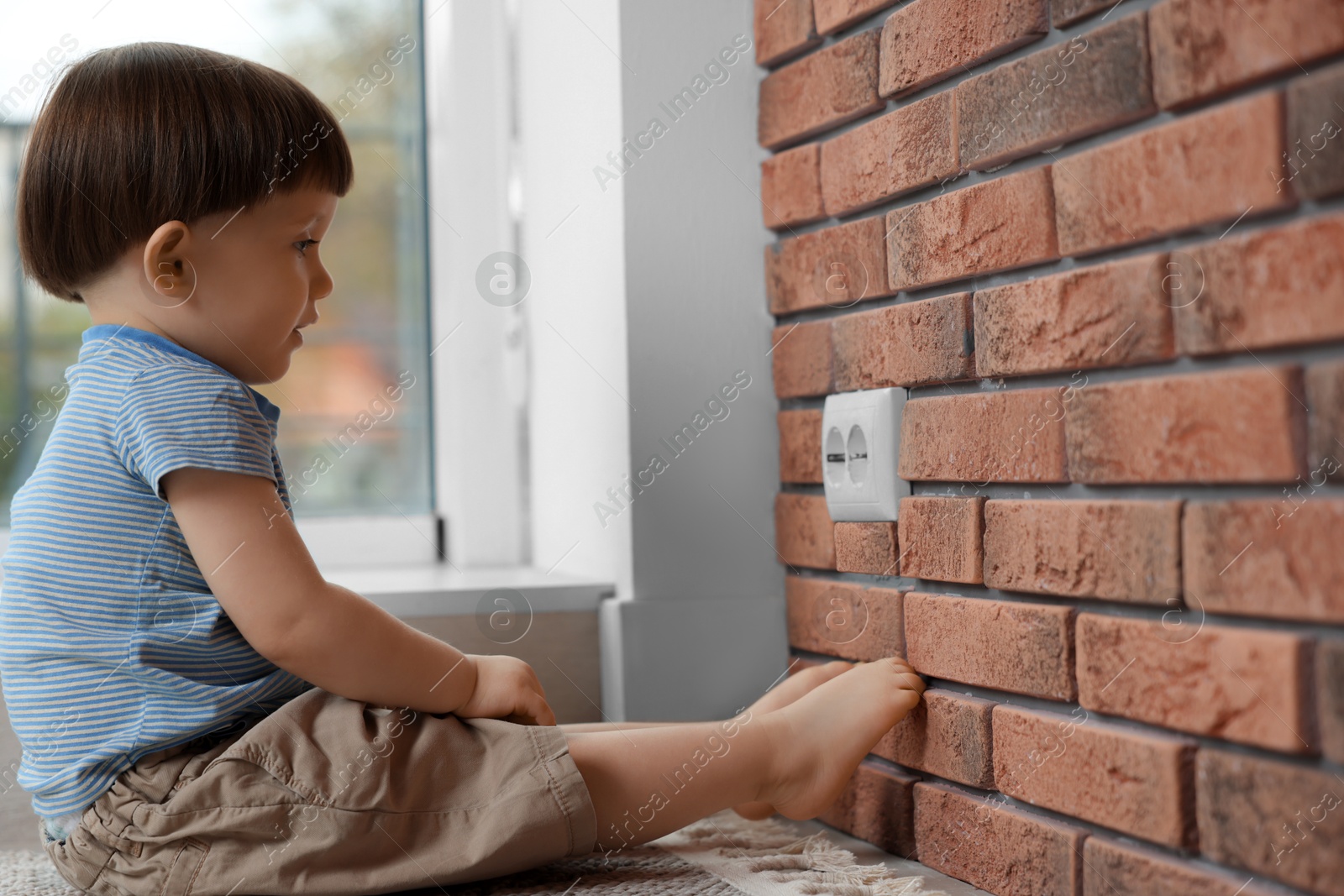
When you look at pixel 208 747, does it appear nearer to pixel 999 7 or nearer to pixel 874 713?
pixel 874 713

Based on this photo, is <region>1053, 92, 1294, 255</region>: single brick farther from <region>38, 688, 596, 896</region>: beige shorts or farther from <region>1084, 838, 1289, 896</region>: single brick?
<region>38, 688, 596, 896</region>: beige shorts

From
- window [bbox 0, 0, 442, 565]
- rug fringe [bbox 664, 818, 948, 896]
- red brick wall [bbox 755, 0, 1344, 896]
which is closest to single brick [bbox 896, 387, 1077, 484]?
red brick wall [bbox 755, 0, 1344, 896]

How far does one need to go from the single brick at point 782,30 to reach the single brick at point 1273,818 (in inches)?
29.3

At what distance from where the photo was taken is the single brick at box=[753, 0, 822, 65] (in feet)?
3.55

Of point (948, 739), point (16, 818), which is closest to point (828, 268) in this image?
point (948, 739)

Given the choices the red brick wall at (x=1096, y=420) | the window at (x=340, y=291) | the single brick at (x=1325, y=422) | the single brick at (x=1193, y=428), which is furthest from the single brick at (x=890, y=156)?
the window at (x=340, y=291)

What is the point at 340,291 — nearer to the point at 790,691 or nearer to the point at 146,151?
the point at 146,151

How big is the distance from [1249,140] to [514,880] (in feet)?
2.40

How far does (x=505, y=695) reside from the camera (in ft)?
3.03

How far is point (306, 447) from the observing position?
1463 mm

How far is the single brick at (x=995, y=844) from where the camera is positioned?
767mm

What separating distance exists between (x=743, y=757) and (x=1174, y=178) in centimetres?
55

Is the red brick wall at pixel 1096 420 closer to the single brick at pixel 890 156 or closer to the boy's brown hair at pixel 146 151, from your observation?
the single brick at pixel 890 156

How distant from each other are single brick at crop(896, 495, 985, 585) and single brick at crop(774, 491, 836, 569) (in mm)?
128
